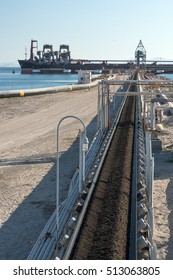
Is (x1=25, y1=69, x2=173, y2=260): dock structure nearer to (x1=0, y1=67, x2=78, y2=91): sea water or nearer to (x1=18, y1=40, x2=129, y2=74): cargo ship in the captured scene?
(x1=0, y1=67, x2=78, y2=91): sea water

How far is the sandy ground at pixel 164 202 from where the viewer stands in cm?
878

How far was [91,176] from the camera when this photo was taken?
10984 mm

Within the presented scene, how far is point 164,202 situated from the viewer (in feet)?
37.5

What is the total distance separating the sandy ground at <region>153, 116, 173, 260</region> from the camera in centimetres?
878

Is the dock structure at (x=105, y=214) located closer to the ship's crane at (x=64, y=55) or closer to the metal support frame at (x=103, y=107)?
the metal support frame at (x=103, y=107)

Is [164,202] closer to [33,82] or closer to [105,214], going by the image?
[105,214]

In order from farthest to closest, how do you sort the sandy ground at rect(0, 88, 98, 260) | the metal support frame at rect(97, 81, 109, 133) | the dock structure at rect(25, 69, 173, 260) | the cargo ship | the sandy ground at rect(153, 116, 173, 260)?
the cargo ship → the metal support frame at rect(97, 81, 109, 133) → the sandy ground at rect(0, 88, 98, 260) → the sandy ground at rect(153, 116, 173, 260) → the dock structure at rect(25, 69, 173, 260)

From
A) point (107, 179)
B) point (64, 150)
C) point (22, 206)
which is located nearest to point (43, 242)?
point (22, 206)

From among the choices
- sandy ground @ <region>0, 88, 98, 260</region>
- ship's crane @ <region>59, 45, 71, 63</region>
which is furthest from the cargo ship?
sandy ground @ <region>0, 88, 98, 260</region>

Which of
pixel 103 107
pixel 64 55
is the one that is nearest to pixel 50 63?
pixel 64 55

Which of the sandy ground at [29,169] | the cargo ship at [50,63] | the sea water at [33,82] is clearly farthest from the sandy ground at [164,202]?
the cargo ship at [50,63]

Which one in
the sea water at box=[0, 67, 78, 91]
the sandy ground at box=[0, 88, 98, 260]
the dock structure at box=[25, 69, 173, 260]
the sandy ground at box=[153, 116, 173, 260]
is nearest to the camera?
the dock structure at box=[25, 69, 173, 260]

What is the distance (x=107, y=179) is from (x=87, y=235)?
3.70 meters
